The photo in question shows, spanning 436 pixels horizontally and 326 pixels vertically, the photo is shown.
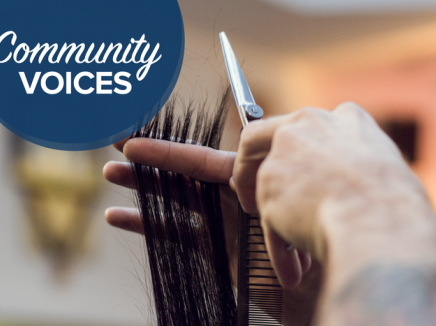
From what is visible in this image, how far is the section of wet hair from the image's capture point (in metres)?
0.65

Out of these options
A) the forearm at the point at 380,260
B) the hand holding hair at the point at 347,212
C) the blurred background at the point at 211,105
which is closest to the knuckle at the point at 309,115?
the hand holding hair at the point at 347,212

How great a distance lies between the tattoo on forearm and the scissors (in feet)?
0.90

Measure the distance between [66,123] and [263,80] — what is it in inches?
52.5

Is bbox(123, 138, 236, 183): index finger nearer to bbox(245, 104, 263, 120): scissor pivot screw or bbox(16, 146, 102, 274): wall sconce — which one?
bbox(245, 104, 263, 120): scissor pivot screw

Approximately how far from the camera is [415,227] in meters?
0.28

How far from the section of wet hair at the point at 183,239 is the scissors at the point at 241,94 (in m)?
0.13

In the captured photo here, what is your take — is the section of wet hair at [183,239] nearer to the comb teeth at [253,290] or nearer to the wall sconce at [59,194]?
the comb teeth at [253,290]

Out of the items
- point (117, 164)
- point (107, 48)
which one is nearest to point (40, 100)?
point (107, 48)

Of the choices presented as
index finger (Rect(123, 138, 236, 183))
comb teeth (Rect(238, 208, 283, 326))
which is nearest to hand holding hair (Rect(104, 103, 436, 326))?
comb teeth (Rect(238, 208, 283, 326))

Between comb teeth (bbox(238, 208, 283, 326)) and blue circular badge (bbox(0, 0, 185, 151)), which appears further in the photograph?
blue circular badge (bbox(0, 0, 185, 151))

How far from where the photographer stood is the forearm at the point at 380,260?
0.84 feet

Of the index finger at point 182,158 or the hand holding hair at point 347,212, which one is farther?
the index finger at point 182,158

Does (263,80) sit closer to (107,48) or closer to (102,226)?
(107,48)

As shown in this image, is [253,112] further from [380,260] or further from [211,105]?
[211,105]
